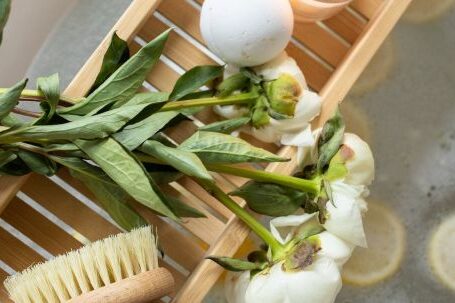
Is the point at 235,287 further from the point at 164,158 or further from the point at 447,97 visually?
the point at 447,97

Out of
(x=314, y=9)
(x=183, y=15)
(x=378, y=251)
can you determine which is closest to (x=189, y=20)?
(x=183, y=15)

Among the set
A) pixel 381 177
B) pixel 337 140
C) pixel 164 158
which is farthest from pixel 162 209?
pixel 381 177

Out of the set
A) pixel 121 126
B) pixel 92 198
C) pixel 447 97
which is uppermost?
pixel 447 97

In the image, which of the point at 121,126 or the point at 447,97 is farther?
the point at 447,97

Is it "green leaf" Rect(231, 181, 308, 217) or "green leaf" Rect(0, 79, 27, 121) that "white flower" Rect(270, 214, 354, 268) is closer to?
"green leaf" Rect(231, 181, 308, 217)

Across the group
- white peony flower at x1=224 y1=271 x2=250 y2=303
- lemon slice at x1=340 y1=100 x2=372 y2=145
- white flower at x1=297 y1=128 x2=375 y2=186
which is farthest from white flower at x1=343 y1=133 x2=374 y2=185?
lemon slice at x1=340 y1=100 x2=372 y2=145

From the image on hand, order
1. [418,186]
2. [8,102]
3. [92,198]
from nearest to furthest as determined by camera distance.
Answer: [8,102] → [92,198] → [418,186]

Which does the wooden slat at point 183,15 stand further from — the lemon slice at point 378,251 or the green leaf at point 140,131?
the lemon slice at point 378,251
